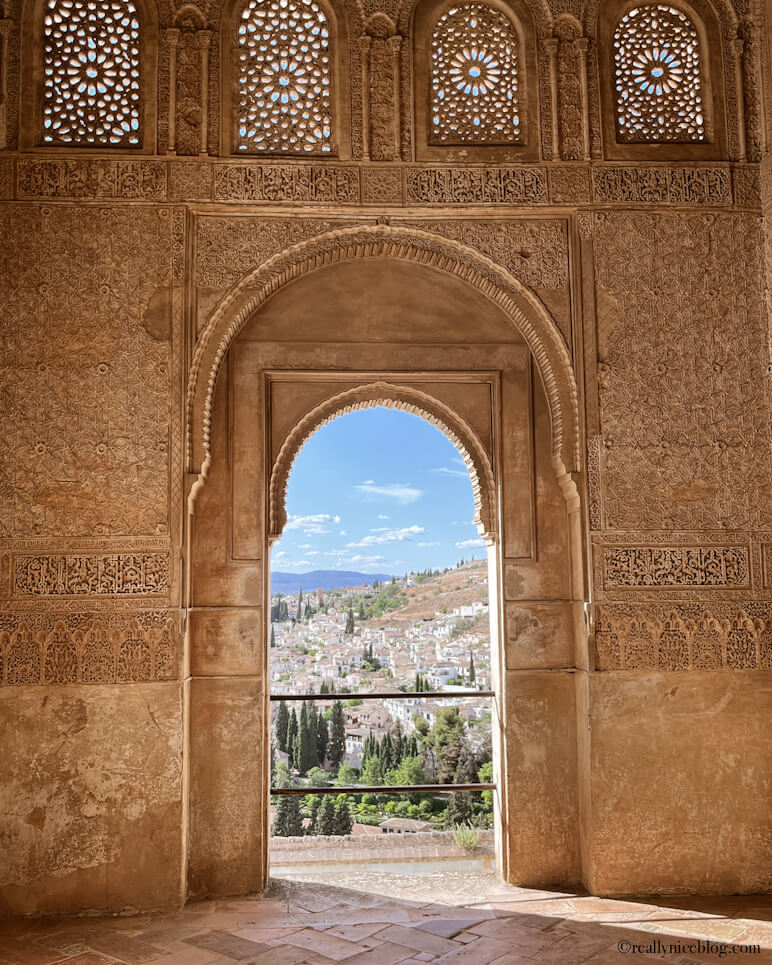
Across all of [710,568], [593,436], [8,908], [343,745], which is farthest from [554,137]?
[8,908]

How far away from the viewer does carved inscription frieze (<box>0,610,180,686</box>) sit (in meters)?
5.08

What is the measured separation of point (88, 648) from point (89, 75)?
3.57 meters

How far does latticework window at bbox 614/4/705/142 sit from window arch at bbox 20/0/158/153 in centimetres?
303

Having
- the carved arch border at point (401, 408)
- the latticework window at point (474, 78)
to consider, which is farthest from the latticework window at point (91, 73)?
the carved arch border at point (401, 408)

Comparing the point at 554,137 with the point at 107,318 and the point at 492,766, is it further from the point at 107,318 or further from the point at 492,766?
the point at 492,766

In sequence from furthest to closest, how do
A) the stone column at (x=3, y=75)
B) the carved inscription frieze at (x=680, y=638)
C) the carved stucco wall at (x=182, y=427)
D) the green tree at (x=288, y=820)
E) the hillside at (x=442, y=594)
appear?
the hillside at (x=442, y=594), the green tree at (x=288, y=820), the stone column at (x=3, y=75), the carved inscription frieze at (x=680, y=638), the carved stucco wall at (x=182, y=427)

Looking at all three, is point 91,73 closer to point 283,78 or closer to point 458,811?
point 283,78

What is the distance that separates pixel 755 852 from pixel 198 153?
5359 mm

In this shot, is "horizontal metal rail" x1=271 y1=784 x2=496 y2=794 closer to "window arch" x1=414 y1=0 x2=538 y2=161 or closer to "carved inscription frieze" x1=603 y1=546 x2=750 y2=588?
"carved inscription frieze" x1=603 y1=546 x2=750 y2=588

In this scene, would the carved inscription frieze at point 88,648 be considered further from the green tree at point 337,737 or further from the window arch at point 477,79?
the window arch at point 477,79

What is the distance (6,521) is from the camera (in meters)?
5.16

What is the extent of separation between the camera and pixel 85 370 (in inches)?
209

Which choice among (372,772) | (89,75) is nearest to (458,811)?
(372,772)

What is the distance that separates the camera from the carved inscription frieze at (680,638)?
5320 millimetres
